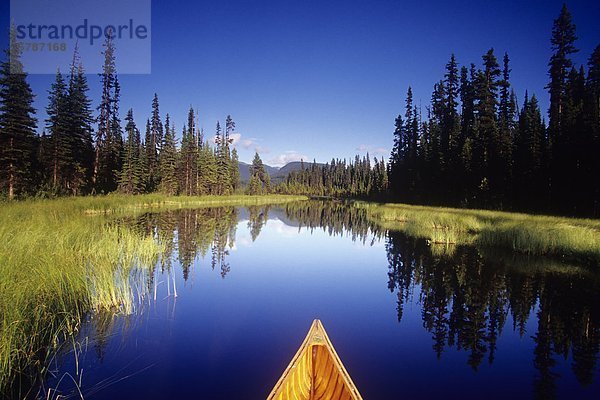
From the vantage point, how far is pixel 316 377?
5117 mm

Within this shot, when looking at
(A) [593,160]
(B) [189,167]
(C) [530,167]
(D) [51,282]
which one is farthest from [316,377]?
(B) [189,167]

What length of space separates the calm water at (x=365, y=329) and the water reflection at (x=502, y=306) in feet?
0.14

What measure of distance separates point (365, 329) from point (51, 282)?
7879mm

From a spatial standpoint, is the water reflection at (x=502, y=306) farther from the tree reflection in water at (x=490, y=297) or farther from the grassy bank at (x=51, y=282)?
the grassy bank at (x=51, y=282)

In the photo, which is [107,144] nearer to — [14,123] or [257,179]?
[14,123]

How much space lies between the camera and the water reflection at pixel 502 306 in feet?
25.0

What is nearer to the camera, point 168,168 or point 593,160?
point 593,160

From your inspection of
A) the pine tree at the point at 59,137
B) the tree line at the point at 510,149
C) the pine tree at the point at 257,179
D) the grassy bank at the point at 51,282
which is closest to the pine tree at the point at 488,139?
the tree line at the point at 510,149

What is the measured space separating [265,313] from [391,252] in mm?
11555

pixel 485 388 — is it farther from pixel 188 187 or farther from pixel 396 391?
pixel 188 187

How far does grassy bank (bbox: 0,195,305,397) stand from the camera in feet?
18.1

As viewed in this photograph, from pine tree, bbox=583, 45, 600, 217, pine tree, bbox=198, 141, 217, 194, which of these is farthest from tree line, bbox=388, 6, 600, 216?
pine tree, bbox=198, 141, 217, 194

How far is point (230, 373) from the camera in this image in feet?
21.1

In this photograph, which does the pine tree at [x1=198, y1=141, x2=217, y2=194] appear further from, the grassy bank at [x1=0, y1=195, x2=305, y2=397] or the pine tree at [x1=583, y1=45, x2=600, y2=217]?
the pine tree at [x1=583, y1=45, x2=600, y2=217]
